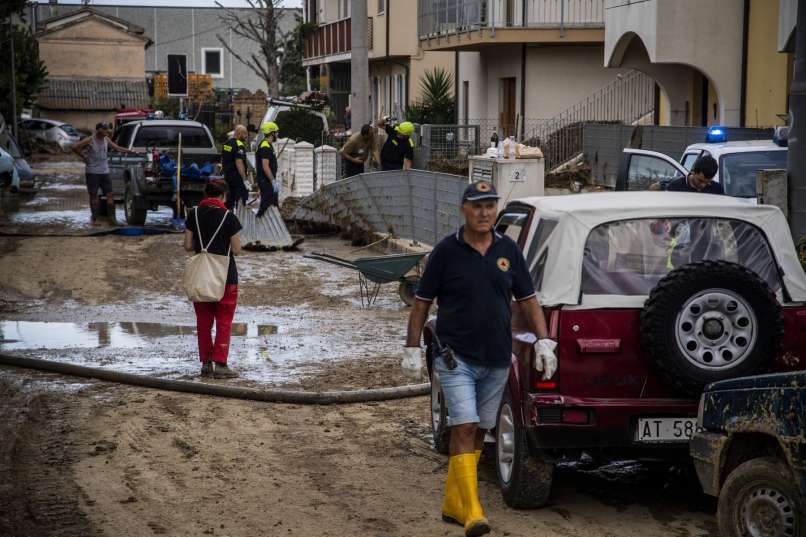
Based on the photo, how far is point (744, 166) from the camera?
13.8m

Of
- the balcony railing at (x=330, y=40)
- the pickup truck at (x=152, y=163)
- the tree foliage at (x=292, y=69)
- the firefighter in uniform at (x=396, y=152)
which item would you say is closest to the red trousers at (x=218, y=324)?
the firefighter in uniform at (x=396, y=152)

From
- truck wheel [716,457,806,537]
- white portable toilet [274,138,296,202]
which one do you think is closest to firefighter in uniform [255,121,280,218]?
white portable toilet [274,138,296,202]

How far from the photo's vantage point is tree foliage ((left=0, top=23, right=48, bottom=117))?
49438 mm

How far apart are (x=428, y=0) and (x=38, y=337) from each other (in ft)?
84.4

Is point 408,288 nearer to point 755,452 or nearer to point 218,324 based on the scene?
point 218,324

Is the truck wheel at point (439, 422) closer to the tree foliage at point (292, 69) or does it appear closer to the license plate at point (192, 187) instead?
the license plate at point (192, 187)

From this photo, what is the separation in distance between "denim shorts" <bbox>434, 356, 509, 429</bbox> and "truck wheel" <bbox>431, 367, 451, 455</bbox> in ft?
4.65

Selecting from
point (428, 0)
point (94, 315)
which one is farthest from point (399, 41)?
point (94, 315)

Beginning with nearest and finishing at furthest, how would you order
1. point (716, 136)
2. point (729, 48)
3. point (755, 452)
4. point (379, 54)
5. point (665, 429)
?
point (755, 452) → point (665, 429) → point (716, 136) → point (729, 48) → point (379, 54)

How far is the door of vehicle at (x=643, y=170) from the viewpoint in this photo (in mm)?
15508

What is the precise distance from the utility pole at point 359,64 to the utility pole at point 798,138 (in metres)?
13.9

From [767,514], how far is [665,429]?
1.21 metres

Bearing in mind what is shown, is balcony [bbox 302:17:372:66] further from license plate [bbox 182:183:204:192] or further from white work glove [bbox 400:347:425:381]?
white work glove [bbox 400:347:425:381]

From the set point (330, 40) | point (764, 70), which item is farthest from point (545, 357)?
point (330, 40)
